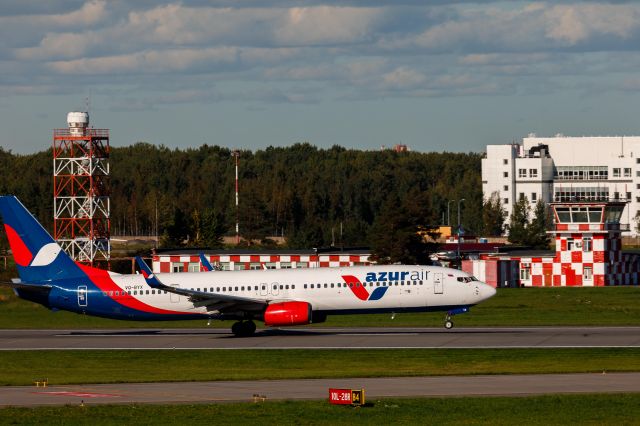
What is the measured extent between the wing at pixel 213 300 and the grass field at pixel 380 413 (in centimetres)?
2251

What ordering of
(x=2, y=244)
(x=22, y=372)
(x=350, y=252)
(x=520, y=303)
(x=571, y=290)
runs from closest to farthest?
(x=22, y=372) < (x=520, y=303) < (x=571, y=290) < (x=350, y=252) < (x=2, y=244)

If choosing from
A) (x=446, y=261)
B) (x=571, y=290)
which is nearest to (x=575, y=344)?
(x=571, y=290)

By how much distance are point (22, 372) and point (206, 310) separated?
1464 cm

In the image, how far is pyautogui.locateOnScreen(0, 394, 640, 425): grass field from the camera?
3183cm

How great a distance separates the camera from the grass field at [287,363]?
42719 mm

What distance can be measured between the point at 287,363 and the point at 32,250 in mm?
19483

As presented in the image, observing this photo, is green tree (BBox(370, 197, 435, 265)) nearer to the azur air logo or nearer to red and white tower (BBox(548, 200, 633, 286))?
red and white tower (BBox(548, 200, 633, 286))

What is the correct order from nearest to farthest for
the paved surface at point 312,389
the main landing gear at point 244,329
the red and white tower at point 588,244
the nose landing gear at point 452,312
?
the paved surface at point 312,389, the nose landing gear at point 452,312, the main landing gear at point 244,329, the red and white tower at point 588,244

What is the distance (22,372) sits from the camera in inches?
1805

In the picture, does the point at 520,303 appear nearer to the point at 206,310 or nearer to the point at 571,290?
the point at 571,290

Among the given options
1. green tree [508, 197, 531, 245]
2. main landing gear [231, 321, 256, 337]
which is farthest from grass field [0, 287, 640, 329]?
green tree [508, 197, 531, 245]

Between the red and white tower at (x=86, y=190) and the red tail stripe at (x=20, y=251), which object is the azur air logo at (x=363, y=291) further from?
the red and white tower at (x=86, y=190)

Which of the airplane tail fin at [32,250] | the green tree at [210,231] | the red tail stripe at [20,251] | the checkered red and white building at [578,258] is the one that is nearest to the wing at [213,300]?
the airplane tail fin at [32,250]

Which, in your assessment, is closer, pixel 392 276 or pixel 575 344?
pixel 575 344
